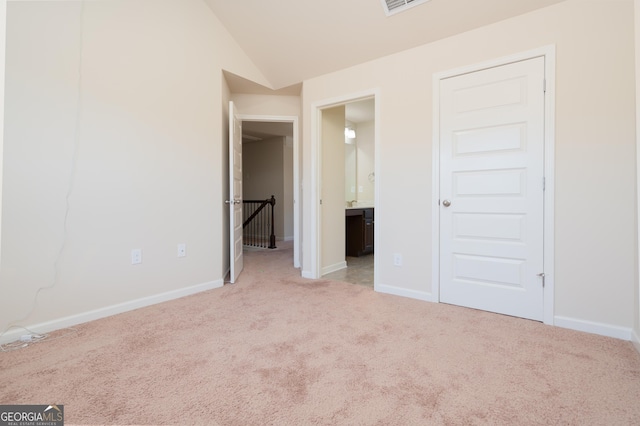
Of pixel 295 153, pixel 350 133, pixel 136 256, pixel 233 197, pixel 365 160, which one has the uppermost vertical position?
pixel 350 133

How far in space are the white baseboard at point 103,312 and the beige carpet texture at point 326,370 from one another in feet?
0.28

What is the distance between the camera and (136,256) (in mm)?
2619

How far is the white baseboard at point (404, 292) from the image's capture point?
9.22 ft

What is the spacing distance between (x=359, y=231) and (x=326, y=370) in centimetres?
344

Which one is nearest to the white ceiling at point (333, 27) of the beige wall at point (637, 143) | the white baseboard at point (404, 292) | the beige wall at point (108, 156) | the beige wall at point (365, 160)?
the beige wall at point (108, 156)

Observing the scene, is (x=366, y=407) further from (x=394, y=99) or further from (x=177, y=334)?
(x=394, y=99)

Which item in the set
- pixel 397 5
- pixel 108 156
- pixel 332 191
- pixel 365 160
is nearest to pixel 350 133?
pixel 365 160

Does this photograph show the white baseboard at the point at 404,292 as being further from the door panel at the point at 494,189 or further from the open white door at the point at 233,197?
the open white door at the point at 233,197

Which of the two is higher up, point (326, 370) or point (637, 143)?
point (637, 143)

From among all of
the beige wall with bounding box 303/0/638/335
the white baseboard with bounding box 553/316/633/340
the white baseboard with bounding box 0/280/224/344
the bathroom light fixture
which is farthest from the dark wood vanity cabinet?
the white baseboard with bounding box 553/316/633/340

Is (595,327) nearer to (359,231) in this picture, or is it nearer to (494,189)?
(494,189)

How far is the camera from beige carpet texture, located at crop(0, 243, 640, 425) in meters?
1.32

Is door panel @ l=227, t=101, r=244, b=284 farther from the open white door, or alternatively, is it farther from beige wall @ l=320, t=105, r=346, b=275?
beige wall @ l=320, t=105, r=346, b=275

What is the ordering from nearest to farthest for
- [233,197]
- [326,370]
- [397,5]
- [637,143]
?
1. [326,370]
2. [637,143]
3. [397,5]
4. [233,197]
